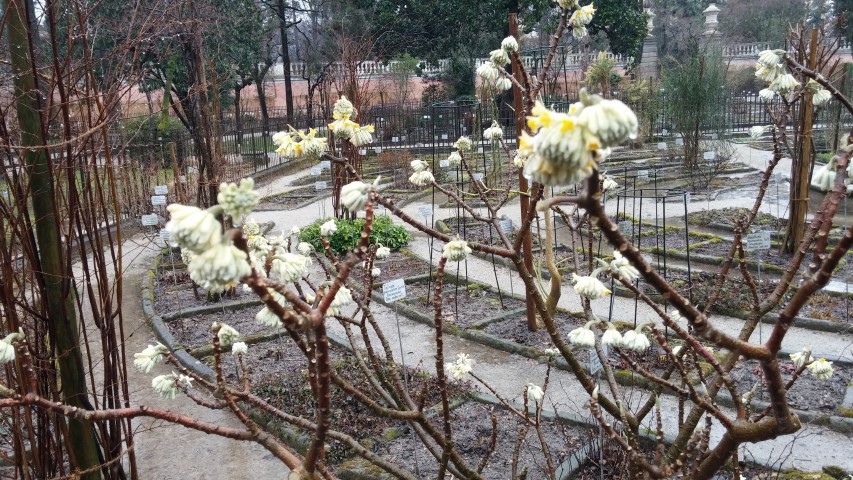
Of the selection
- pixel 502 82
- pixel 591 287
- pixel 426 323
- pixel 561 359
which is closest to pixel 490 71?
pixel 502 82

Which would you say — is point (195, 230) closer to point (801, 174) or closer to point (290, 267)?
point (290, 267)

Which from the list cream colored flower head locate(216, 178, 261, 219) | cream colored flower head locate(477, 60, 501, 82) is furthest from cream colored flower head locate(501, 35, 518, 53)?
cream colored flower head locate(216, 178, 261, 219)

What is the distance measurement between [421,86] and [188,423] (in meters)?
27.0

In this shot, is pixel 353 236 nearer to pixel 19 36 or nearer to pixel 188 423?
pixel 19 36

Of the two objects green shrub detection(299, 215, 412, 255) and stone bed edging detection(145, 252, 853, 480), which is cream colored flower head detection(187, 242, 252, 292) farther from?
green shrub detection(299, 215, 412, 255)

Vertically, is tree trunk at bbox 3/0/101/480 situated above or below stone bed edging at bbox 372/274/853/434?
above

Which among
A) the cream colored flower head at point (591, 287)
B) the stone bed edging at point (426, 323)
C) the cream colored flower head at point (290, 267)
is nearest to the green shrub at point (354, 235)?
the stone bed edging at point (426, 323)

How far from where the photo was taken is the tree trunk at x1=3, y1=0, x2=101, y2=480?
2.05 metres

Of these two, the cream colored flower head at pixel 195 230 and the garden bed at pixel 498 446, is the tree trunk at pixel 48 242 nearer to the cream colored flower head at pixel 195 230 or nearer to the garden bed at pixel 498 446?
the cream colored flower head at pixel 195 230

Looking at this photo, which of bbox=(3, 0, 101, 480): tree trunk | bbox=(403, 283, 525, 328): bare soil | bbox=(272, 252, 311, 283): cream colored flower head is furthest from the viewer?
bbox=(403, 283, 525, 328): bare soil

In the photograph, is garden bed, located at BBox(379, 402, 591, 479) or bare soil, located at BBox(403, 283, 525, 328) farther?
bare soil, located at BBox(403, 283, 525, 328)

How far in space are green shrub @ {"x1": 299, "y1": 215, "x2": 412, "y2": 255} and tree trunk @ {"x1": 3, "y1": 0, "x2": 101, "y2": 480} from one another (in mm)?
5512

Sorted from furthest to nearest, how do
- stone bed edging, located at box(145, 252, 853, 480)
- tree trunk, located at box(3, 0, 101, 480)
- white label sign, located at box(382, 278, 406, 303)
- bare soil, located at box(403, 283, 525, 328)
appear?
bare soil, located at box(403, 283, 525, 328), white label sign, located at box(382, 278, 406, 303), stone bed edging, located at box(145, 252, 853, 480), tree trunk, located at box(3, 0, 101, 480)

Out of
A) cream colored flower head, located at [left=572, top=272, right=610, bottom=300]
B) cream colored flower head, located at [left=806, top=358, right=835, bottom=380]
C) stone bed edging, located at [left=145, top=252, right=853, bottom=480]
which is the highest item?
cream colored flower head, located at [left=572, top=272, right=610, bottom=300]
